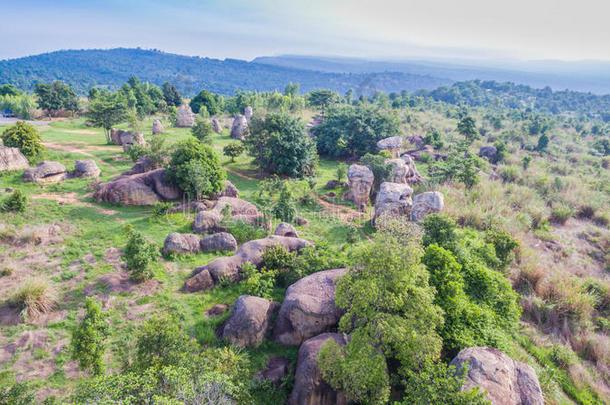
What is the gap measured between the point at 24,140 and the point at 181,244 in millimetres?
21934

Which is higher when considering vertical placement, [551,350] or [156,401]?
[156,401]

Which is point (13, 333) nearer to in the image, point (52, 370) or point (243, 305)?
point (52, 370)

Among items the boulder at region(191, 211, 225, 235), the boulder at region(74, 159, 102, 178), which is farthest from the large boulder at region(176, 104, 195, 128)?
the boulder at region(191, 211, 225, 235)

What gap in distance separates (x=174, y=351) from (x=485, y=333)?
9.80 m

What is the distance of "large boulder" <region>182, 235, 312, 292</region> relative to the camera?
1390 centimetres

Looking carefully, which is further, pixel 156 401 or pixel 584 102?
pixel 584 102

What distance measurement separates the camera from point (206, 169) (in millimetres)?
22594

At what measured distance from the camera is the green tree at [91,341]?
8539 mm

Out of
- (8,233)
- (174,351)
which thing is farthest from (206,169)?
(174,351)

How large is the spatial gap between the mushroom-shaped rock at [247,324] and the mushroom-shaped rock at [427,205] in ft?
44.2

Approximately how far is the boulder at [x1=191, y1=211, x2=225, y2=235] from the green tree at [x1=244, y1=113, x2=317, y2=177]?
13.1m

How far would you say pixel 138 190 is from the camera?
21.7 m

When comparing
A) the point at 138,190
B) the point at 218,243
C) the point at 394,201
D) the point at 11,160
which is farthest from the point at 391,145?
the point at 11,160

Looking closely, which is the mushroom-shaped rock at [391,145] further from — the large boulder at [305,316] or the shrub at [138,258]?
the shrub at [138,258]
